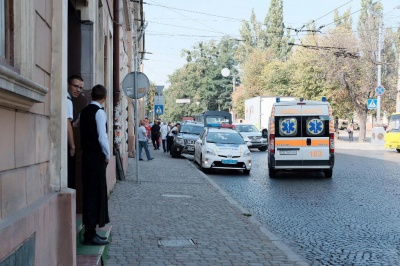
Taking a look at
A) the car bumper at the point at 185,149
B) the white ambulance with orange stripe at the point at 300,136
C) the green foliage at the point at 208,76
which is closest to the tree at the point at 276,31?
the green foliage at the point at 208,76

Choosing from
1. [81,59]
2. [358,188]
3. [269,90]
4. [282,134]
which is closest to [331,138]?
[282,134]

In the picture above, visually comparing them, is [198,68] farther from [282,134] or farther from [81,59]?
[81,59]

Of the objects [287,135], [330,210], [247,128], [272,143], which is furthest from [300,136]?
[247,128]

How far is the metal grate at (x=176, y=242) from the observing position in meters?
7.27

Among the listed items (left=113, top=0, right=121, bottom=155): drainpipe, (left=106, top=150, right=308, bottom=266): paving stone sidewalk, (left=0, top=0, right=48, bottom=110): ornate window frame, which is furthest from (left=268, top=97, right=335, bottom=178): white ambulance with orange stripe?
(left=0, top=0, right=48, bottom=110): ornate window frame

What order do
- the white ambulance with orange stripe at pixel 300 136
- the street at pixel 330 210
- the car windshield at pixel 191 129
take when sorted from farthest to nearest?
the car windshield at pixel 191 129
the white ambulance with orange stripe at pixel 300 136
the street at pixel 330 210

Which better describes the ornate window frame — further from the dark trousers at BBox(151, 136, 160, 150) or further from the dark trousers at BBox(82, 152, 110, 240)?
the dark trousers at BBox(151, 136, 160, 150)

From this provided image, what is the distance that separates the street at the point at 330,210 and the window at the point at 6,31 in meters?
4.49

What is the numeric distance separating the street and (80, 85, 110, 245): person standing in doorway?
2.62 metres

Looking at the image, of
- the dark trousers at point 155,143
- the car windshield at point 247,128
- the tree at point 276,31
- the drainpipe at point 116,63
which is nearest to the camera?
the drainpipe at point 116,63

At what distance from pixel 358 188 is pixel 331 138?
8.39 feet

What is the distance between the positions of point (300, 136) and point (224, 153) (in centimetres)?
302

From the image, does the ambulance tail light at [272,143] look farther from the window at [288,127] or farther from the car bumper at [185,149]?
the car bumper at [185,149]

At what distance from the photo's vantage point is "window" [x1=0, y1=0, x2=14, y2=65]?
3439mm
